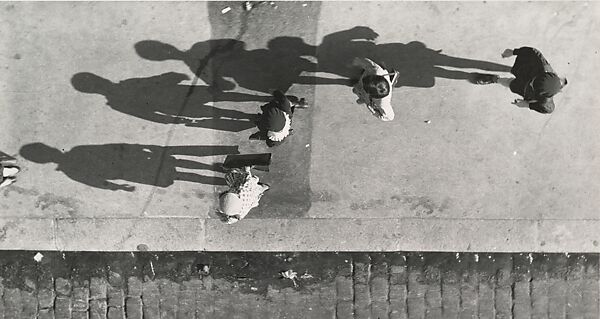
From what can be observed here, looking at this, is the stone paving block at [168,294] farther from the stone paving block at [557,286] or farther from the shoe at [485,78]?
the stone paving block at [557,286]

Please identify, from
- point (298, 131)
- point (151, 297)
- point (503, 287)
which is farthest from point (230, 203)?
point (503, 287)

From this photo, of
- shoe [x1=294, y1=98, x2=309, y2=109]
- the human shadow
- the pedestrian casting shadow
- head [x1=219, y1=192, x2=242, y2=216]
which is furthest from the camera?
the pedestrian casting shadow

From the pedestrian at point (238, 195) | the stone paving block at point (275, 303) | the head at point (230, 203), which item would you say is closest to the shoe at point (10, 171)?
A: the pedestrian at point (238, 195)

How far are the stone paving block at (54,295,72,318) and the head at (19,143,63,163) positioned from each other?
5.41 ft

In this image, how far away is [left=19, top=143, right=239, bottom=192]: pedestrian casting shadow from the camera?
242 inches

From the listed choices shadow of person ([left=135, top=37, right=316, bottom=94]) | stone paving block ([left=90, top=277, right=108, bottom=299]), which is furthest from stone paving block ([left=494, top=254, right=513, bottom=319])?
stone paving block ([left=90, top=277, right=108, bottom=299])

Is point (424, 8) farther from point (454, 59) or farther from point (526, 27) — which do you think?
point (526, 27)

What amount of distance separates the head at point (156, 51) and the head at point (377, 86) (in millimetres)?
2300

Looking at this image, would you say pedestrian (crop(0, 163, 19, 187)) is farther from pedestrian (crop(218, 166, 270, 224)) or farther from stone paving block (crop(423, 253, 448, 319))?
stone paving block (crop(423, 253, 448, 319))

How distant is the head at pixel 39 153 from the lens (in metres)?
6.12

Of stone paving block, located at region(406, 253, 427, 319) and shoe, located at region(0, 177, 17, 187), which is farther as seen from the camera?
stone paving block, located at region(406, 253, 427, 319)

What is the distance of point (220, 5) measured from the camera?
6012 millimetres

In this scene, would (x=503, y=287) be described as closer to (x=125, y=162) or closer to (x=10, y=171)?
(x=125, y=162)

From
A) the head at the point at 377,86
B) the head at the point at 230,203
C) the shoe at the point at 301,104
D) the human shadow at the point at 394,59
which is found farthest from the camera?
the human shadow at the point at 394,59
